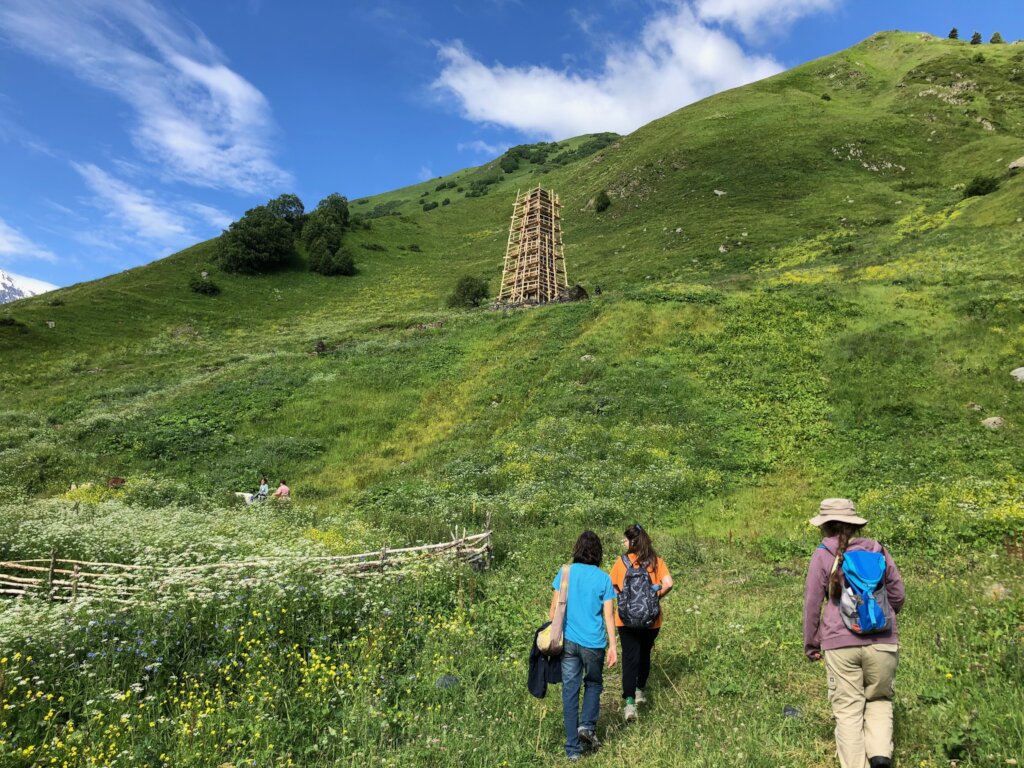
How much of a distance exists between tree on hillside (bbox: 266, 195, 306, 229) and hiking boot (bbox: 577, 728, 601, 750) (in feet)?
270

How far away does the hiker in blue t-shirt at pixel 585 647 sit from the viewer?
5.59 metres

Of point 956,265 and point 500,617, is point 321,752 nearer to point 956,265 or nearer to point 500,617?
point 500,617

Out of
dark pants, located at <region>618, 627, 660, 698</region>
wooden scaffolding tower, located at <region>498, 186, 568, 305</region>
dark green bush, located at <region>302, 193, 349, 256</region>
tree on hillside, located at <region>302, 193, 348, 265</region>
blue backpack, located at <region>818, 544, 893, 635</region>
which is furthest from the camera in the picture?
dark green bush, located at <region>302, 193, 349, 256</region>

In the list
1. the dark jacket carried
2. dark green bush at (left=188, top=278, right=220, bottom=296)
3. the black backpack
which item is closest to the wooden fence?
the dark jacket carried

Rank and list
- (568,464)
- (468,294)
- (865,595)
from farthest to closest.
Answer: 1. (468,294)
2. (568,464)
3. (865,595)

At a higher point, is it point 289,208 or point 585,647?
point 289,208

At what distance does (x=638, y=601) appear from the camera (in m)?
6.17

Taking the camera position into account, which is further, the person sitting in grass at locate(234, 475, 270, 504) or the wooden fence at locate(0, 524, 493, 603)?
the person sitting in grass at locate(234, 475, 270, 504)

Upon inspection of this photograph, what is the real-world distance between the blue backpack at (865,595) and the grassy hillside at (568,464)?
1329mm

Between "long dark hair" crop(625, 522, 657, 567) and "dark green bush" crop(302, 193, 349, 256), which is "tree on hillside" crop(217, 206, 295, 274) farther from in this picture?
"long dark hair" crop(625, 522, 657, 567)

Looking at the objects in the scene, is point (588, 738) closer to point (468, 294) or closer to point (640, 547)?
point (640, 547)

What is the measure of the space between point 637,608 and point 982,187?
6096 cm

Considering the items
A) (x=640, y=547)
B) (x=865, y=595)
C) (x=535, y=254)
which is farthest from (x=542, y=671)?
(x=535, y=254)

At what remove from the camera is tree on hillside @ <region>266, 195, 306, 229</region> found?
253ft
